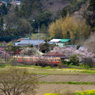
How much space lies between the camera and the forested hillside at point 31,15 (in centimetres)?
6388

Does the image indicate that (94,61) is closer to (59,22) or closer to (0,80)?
(0,80)

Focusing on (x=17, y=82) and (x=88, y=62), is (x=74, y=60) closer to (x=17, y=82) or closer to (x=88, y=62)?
(x=88, y=62)

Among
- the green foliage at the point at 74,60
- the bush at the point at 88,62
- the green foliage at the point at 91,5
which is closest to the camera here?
the bush at the point at 88,62

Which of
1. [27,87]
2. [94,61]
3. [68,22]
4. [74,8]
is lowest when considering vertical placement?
[94,61]

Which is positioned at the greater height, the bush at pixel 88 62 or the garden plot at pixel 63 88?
the garden plot at pixel 63 88

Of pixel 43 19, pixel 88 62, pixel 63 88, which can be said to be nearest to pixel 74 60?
pixel 88 62

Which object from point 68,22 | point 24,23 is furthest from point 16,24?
point 68,22

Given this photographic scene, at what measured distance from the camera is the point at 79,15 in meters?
55.3

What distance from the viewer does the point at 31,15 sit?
3191 inches

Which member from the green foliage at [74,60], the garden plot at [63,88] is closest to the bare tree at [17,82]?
the garden plot at [63,88]

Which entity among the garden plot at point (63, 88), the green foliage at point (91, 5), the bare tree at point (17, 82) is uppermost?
the green foliage at point (91, 5)

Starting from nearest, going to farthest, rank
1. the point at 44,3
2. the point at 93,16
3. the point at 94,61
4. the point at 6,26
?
1. the point at 94,61
2. the point at 93,16
3. the point at 6,26
4. the point at 44,3

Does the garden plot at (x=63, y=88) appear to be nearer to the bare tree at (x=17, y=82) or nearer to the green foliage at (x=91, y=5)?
the bare tree at (x=17, y=82)

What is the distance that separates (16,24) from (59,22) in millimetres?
15945
